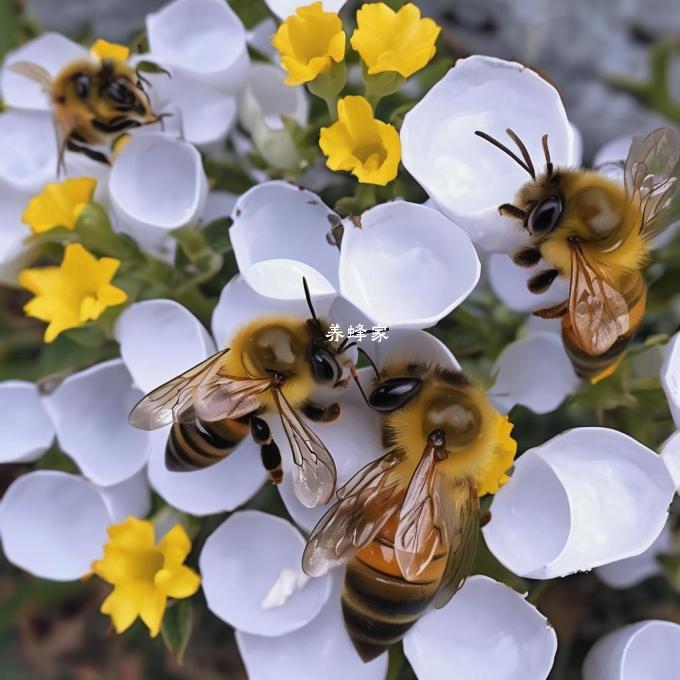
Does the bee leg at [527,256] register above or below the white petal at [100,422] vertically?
above

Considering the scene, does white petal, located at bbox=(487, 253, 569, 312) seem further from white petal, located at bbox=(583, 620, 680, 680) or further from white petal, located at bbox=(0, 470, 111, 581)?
white petal, located at bbox=(0, 470, 111, 581)

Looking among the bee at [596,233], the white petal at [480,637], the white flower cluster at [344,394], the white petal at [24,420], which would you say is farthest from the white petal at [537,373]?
the white petal at [24,420]

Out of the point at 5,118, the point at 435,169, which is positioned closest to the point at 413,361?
the point at 435,169

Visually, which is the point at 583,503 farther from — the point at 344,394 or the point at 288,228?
the point at 288,228

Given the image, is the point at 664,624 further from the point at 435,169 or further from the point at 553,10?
the point at 553,10

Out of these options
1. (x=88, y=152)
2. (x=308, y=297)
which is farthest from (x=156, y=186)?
(x=308, y=297)

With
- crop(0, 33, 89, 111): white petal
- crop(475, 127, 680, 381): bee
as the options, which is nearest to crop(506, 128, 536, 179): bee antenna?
crop(475, 127, 680, 381): bee

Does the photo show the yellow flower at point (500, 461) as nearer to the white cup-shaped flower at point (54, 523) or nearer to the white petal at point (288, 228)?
the white petal at point (288, 228)
